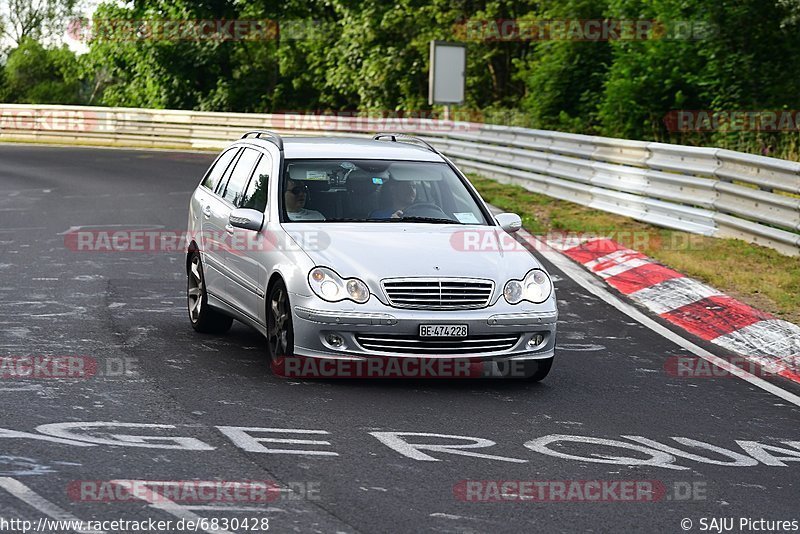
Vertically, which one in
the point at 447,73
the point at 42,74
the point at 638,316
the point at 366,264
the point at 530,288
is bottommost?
the point at 638,316

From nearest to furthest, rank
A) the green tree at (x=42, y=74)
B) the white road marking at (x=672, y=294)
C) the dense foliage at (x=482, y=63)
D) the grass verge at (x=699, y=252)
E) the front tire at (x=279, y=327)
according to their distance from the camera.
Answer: the front tire at (x=279, y=327) < the white road marking at (x=672, y=294) < the grass verge at (x=699, y=252) < the dense foliage at (x=482, y=63) < the green tree at (x=42, y=74)

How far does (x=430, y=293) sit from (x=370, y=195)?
4.84 ft

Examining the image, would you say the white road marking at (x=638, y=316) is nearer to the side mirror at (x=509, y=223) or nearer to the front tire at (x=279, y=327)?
the side mirror at (x=509, y=223)

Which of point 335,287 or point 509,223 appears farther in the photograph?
point 509,223

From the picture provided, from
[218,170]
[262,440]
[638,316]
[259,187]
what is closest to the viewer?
[262,440]

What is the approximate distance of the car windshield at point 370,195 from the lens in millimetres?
9828

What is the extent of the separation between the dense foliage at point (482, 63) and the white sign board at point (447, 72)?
169cm

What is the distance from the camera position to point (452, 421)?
798cm

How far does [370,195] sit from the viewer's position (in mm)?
10000

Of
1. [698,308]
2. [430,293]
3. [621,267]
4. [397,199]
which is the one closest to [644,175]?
[621,267]

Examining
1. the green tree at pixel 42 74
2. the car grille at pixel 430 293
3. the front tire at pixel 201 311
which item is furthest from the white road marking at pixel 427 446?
the green tree at pixel 42 74

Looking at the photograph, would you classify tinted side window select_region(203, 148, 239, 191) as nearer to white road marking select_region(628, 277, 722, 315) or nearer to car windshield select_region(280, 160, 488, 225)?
car windshield select_region(280, 160, 488, 225)

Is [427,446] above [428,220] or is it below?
below

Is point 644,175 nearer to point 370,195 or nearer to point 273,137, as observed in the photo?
point 273,137
